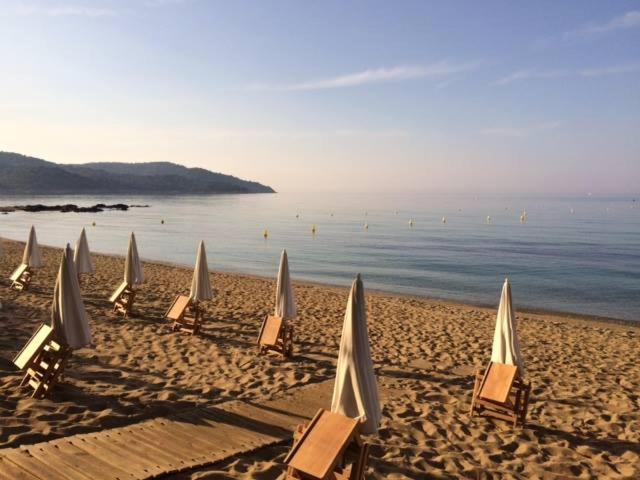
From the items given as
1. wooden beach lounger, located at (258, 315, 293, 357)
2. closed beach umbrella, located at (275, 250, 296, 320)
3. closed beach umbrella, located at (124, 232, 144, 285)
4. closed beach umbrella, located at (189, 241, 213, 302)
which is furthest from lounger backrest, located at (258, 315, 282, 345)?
closed beach umbrella, located at (124, 232, 144, 285)

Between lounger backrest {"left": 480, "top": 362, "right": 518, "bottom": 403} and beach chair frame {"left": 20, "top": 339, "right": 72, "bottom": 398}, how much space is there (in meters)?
6.97

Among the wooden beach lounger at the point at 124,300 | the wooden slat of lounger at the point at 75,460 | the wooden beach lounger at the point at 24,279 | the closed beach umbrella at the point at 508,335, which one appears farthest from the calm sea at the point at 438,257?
the wooden slat of lounger at the point at 75,460

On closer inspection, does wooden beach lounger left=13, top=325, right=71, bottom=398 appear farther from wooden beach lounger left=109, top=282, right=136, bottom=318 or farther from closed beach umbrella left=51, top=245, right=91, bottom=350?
wooden beach lounger left=109, top=282, right=136, bottom=318

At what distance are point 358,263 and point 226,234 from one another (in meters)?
27.5

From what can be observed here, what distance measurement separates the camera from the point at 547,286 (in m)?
29.0

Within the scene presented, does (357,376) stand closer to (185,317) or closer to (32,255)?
(185,317)

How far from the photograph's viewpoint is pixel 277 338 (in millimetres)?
11078

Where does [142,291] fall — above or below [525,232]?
below

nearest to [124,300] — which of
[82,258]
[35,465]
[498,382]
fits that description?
[82,258]

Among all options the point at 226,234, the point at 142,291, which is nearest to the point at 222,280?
the point at 142,291

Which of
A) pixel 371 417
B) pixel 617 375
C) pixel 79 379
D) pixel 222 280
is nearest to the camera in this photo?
pixel 371 417

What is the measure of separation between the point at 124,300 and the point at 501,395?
37.0 ft

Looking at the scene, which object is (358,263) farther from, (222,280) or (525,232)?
(525,232)

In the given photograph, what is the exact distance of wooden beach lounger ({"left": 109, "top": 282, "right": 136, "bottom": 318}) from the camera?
14438 millimetres
